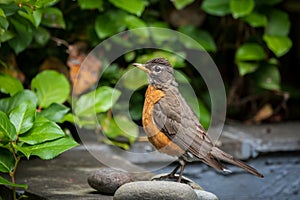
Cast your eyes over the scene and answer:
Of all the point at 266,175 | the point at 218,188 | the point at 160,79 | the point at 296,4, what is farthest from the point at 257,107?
the point at 160,79

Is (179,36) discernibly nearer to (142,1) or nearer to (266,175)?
(142,1)

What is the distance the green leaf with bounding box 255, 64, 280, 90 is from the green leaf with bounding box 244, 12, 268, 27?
0.43m

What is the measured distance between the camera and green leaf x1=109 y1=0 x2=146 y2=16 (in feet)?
15.9

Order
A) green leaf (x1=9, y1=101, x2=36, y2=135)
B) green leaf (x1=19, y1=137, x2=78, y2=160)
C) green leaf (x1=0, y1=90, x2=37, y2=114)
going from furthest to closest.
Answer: green leaf (x1=0, y1=90, x2=37, y2=114) < green leaf (x1=9, y1=101, x2=36, y2=135) < green leaf (x1=19, y1=137, x2=78, y2=160)

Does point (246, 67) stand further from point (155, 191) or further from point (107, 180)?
point (155, 191)

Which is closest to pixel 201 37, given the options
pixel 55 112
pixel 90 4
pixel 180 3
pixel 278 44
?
pixel 180 3

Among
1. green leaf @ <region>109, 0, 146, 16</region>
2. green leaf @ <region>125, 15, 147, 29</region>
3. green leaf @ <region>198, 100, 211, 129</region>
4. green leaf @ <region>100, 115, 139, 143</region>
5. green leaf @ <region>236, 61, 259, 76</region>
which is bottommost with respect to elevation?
green leaf @ <region>100, 115, 139, 143</region>

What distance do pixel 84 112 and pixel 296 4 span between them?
293 centimetres

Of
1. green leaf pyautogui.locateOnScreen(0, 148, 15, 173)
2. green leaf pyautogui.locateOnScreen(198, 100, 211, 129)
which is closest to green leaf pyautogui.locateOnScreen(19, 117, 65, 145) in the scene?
green leaf pyautogui.locateOnScreen(0, 148, 15, 173)

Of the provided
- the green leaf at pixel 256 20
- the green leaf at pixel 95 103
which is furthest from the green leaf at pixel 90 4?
the green leaf at pixel 256 20

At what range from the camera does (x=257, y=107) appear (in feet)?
19.8

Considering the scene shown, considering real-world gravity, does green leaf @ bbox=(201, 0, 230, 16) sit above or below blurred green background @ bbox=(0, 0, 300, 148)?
above

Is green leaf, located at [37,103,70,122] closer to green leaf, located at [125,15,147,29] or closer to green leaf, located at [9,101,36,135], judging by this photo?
green leaf, located at [9,101,36,135]

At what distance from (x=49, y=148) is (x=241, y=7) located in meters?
2.72
